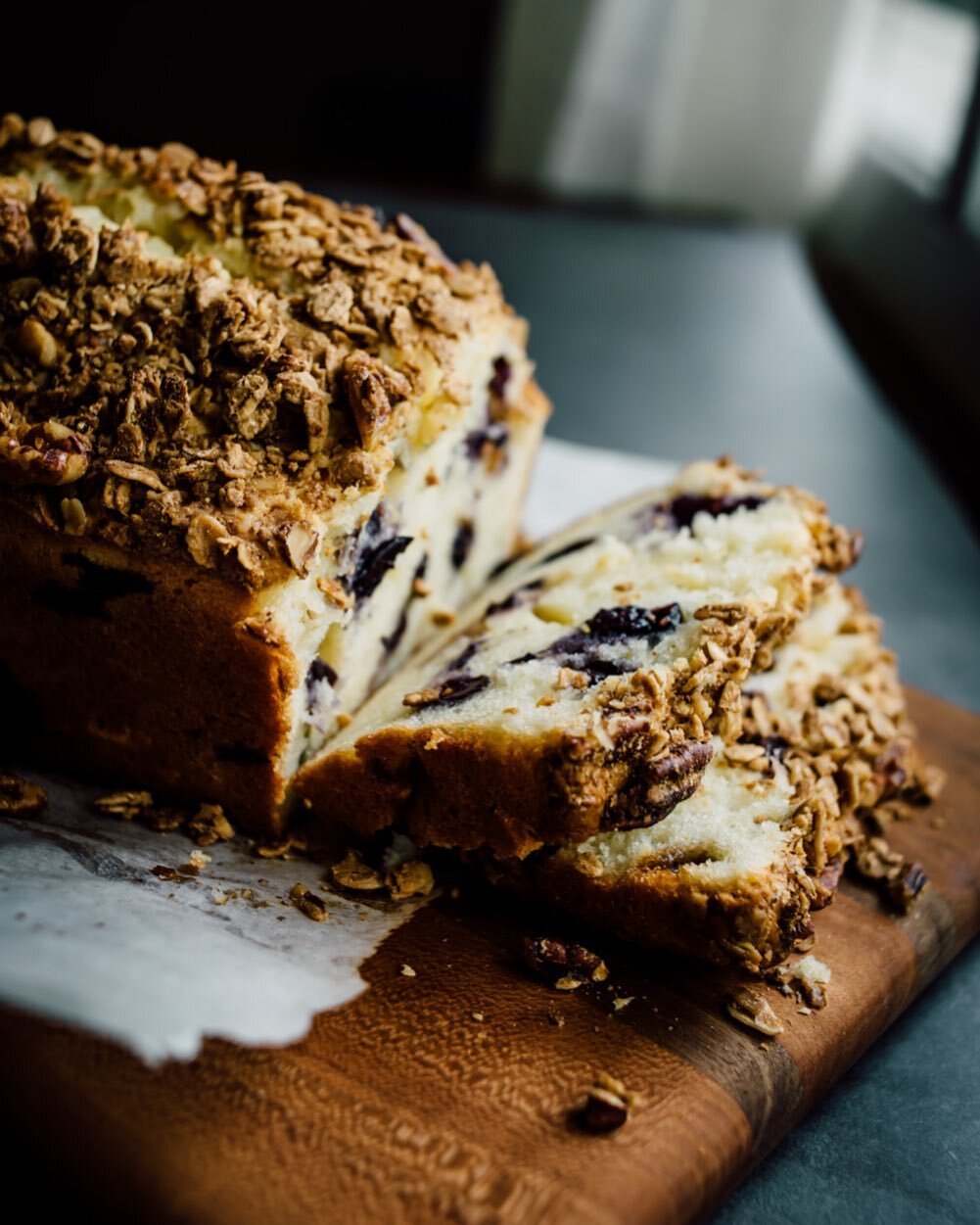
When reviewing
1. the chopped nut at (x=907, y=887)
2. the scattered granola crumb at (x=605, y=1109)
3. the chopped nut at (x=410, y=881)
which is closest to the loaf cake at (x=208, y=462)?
the chopped nut at (x=410, y=881)

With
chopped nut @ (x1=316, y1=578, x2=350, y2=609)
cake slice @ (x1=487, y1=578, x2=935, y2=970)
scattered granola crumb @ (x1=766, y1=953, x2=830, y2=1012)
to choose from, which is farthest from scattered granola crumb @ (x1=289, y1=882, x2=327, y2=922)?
scattered granola crumb @ (x1=766, y1=953, x2=830, y2=1012)

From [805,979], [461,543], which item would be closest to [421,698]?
[461,543]

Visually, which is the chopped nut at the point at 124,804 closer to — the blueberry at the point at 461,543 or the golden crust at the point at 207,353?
the golden crust at the point at 207,353

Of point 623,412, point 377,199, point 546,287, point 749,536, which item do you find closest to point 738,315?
point 546,287

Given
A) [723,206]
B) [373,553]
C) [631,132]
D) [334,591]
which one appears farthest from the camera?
[723,206]

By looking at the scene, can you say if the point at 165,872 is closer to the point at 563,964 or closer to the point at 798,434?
the point at 563,964

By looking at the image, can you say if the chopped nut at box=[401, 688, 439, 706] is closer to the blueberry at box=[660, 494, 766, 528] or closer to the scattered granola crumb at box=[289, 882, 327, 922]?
the scattered granola crumb at box=[289, 882, 327, 922]
